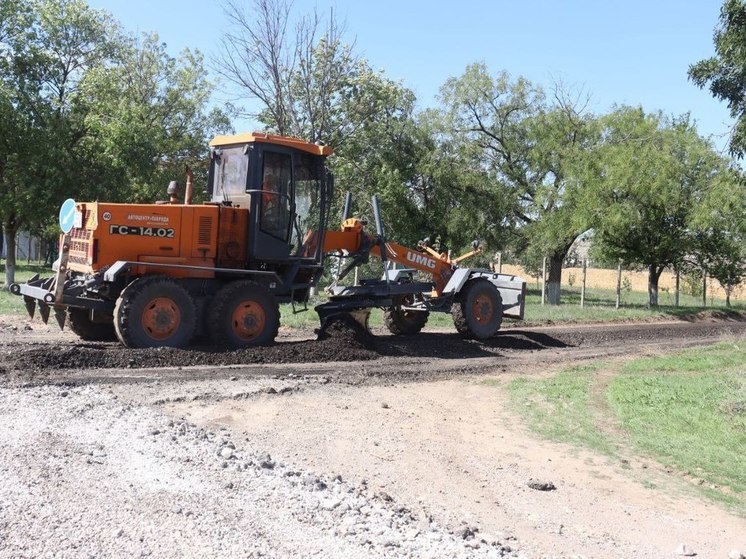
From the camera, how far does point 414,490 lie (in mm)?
6430

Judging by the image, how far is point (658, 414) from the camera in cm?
993

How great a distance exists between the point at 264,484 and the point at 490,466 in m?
2.29

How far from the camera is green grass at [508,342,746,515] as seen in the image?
7781 millimetres

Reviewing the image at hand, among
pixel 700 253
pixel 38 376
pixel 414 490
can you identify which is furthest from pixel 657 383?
pixel 700 253

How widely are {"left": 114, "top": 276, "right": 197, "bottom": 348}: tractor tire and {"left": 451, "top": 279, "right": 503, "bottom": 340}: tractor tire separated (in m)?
5.49

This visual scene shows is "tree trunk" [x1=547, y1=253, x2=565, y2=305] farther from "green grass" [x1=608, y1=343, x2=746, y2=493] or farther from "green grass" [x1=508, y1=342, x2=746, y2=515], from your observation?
"green grass" [x1=508, y1=342, x2=746, y2=515]

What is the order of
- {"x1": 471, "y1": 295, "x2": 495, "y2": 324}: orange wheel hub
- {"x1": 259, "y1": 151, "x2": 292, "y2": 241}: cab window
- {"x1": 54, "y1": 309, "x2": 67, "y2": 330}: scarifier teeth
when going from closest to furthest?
1. {"x1": 259, "y1": 151, "x2": 292, "y2": 241}: cab window
2. {"x1": 54, "y1": 309, "x2": 67, "y2": 330}: scarifier teeth
3. {"x1": 471, "y1": 295, "x2": 495, "y2": 324}: orange wheel hub

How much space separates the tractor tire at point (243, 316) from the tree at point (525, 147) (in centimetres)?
1654

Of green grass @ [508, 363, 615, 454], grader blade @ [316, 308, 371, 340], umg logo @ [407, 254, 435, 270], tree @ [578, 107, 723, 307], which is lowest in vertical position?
green grass @ [508, 363, 615, 454]

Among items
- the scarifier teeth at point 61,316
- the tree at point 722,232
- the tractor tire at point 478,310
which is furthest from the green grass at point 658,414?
the tree at point 722,232

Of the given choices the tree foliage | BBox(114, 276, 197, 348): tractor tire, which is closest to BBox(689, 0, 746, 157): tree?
BBox(114, 276, 197, 348): tractor tire

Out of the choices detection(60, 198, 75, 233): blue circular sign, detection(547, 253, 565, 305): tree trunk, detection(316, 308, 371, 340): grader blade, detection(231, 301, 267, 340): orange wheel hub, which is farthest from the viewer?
detection(547, 253, 565, 305): tree trunk

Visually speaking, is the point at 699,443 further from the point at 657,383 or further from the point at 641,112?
the point at 641,112

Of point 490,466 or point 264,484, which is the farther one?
point 490,466
